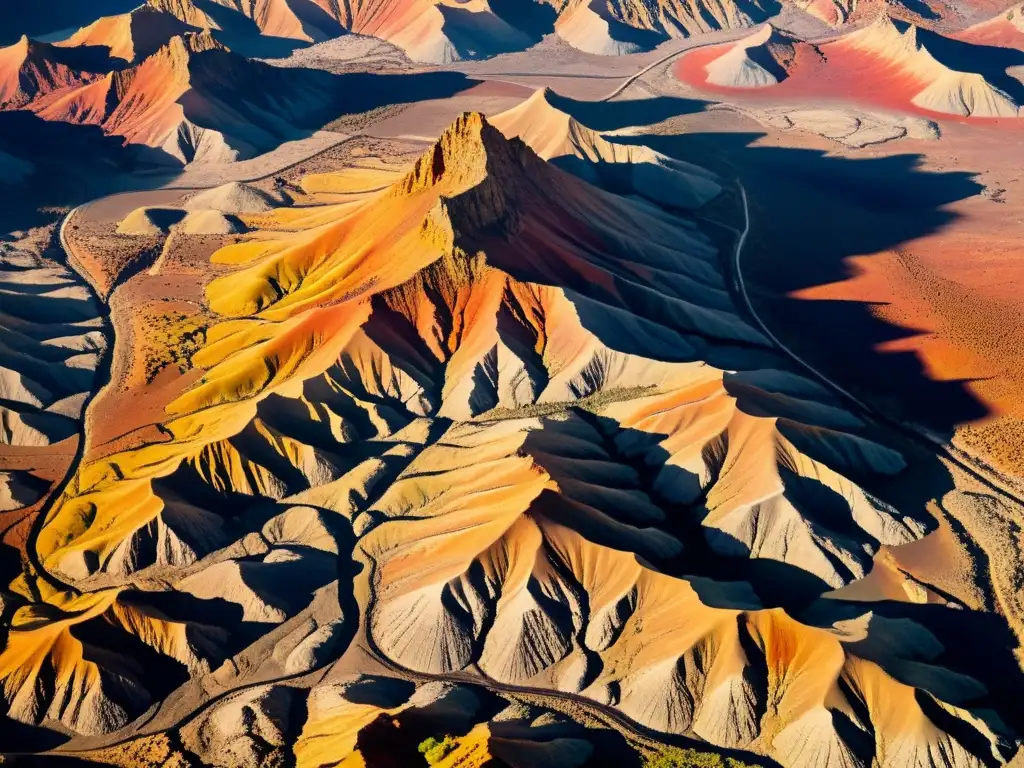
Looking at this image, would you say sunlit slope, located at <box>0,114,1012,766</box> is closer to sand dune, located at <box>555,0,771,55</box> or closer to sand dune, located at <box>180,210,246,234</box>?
sand dune, located at <box>180,210,246,234</box>

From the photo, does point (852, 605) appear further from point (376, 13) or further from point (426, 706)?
point (376, 13)

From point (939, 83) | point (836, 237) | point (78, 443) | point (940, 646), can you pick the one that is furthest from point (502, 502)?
point (939, 83)

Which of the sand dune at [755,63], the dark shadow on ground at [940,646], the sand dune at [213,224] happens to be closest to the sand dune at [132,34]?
the sand dune at [213,224]

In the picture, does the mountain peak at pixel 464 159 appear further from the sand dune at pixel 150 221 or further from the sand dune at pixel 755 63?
the sand dune at pixel 755 63

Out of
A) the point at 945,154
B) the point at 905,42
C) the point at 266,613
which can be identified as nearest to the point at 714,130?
the point at 945,154

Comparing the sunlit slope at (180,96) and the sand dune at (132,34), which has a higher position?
the sand dune at (132,34)

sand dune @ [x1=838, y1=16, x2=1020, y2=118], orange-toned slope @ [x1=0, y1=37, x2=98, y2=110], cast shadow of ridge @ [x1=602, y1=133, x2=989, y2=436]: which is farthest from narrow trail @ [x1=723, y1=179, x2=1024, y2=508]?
orange-toned slope @ [x1=0, y1=37, x2=98, y2=110]
